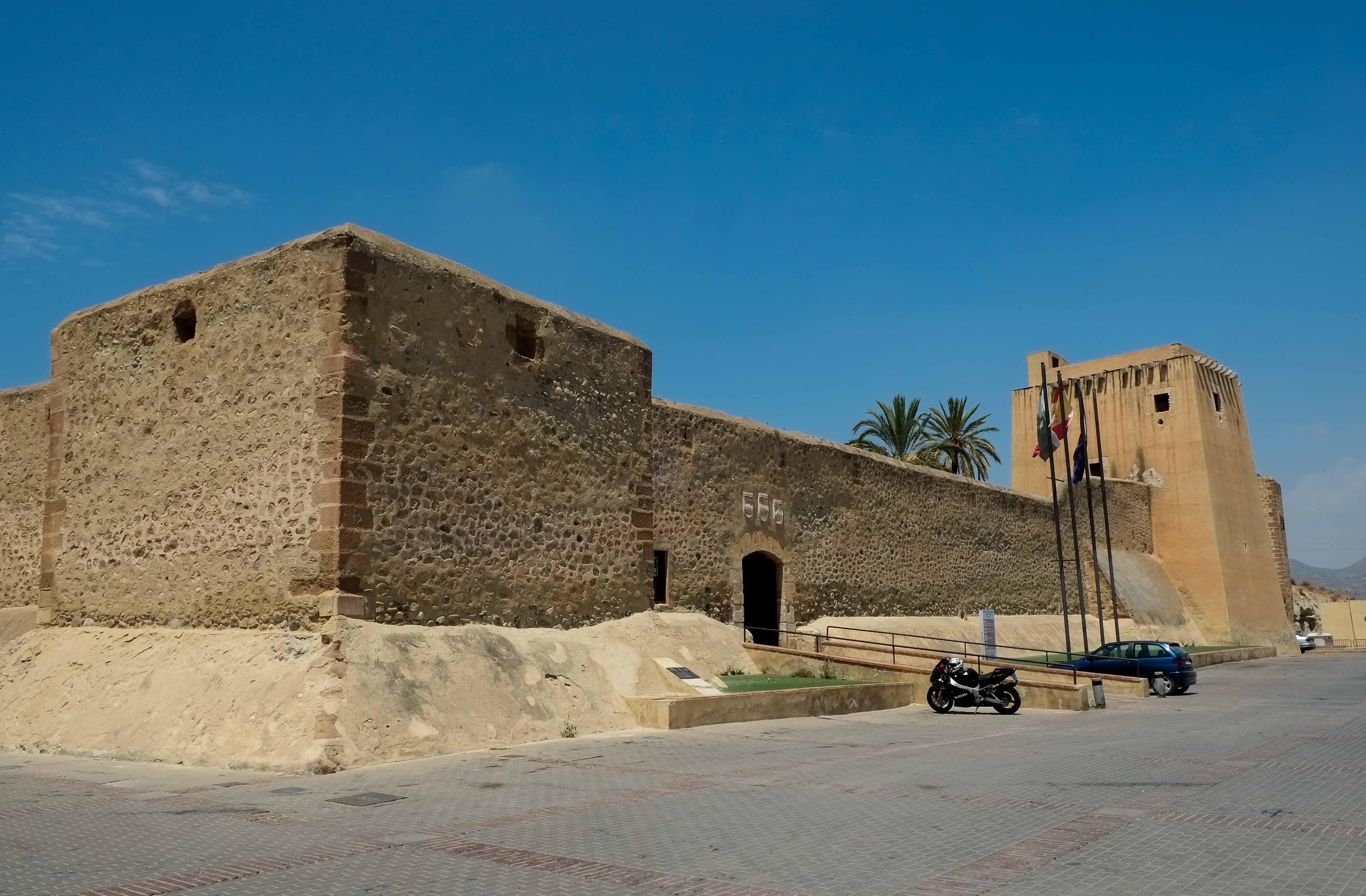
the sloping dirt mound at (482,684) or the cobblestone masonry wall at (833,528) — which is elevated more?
the cobblestone masonry wall at (833,528)

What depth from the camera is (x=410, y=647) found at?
11133 mm

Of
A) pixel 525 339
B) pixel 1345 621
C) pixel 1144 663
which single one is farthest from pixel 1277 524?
pixel 525 339

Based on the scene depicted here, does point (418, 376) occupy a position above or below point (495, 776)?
above

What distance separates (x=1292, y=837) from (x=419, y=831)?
5302mm

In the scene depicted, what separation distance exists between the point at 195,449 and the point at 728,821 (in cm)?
853

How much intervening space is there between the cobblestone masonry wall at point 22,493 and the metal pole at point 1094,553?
2086 centimetres

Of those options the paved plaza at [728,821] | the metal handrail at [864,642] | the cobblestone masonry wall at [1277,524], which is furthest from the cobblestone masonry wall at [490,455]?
the cobblestone masonry wall at [1277,524]

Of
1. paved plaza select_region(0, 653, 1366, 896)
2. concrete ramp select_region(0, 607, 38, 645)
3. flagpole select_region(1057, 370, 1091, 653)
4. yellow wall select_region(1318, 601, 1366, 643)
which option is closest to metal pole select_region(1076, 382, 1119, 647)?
flagpole select_region(1057, 370, 1091, 653)

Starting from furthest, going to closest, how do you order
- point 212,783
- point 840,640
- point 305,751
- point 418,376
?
point 840,640, point 418,376, point 305,751, point 212,783

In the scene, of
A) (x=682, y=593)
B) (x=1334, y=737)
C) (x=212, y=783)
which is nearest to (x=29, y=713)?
(x=212, y=783)

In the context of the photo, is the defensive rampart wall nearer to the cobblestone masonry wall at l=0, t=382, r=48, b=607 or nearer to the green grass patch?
the green grass patch

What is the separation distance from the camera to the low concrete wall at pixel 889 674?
1642cm

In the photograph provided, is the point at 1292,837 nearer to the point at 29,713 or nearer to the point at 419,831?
the point at 419,831

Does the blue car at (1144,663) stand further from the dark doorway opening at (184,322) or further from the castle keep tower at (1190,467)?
the dark doorway opening at (184,322)
